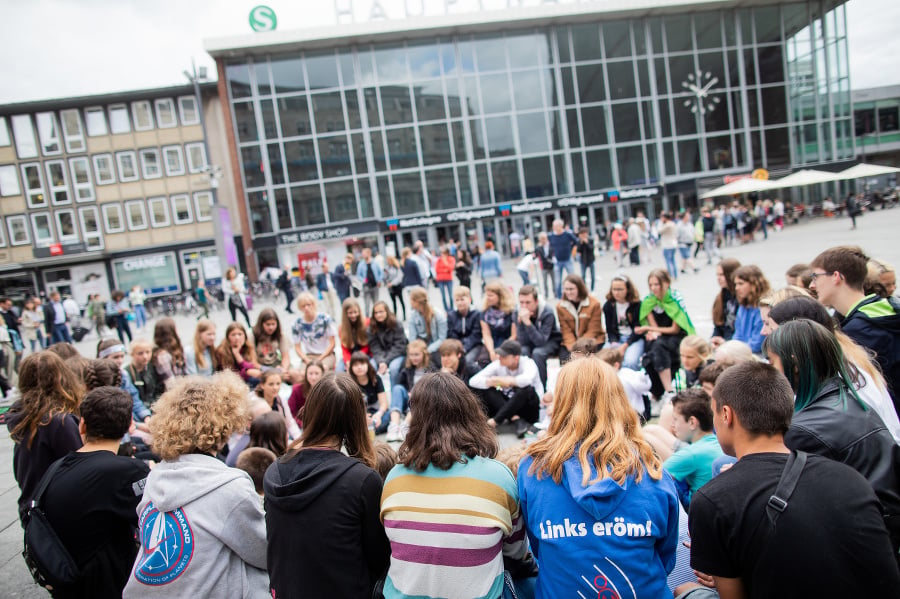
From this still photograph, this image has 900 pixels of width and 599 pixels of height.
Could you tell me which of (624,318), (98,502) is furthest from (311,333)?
(98,502)

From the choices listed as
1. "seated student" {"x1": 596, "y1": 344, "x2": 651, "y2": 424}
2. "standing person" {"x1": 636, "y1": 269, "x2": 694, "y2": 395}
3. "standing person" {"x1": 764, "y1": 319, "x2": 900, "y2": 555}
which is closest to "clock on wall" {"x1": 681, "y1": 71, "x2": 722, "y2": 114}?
"standing person" {"x1": 636, "y1": 269, "x2": 694, "y2": 395}

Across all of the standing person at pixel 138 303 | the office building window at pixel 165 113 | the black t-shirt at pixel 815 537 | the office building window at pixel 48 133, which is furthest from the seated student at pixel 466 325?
the office building window at pixel 48 133

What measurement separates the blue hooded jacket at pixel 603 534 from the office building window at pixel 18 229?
127 ft

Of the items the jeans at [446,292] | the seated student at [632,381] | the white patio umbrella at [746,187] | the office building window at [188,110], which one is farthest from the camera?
the office building window at [188,110]

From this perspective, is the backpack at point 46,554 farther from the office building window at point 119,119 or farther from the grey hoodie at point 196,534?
the office building window at point 119,119

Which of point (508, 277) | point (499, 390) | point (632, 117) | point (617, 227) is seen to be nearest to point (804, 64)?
point (632, 117)

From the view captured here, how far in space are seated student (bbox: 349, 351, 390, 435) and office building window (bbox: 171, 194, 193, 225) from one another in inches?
1149

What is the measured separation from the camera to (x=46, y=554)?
7.69 feet

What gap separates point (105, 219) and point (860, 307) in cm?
3627

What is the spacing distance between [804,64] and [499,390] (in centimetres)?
3620

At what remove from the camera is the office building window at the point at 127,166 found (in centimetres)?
3055

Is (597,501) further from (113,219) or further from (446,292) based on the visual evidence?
(113,219)

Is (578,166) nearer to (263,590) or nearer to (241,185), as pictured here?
(241,185)

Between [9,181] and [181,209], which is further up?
[9,181]
